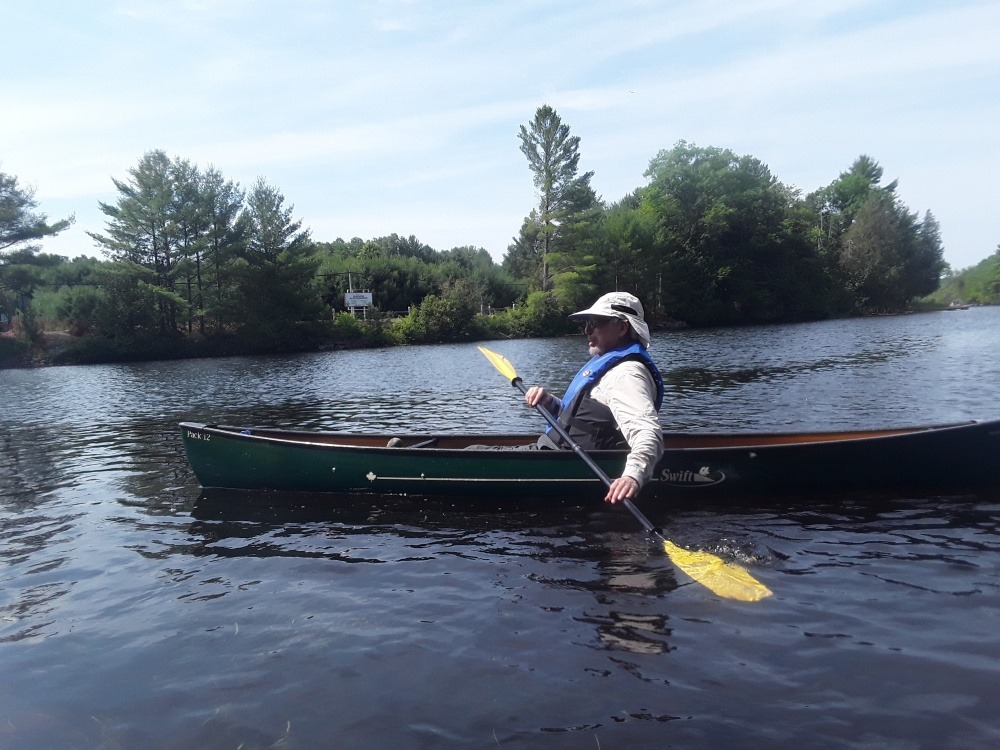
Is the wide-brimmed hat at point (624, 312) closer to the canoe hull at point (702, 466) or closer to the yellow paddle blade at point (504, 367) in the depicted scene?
the canoe hull at point (702, 466)

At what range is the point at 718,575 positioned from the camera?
539 centimetres

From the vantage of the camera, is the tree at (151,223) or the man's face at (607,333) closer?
the man's face at (607,333)

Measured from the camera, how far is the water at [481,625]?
3.82 meters

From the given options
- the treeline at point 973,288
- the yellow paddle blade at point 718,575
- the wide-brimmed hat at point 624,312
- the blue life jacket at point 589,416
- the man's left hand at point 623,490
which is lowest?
the yellow paddle blade at point 718,575

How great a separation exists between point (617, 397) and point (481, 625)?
217 centimetres

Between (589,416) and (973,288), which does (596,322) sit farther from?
(973,288)

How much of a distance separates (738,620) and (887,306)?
262 feet

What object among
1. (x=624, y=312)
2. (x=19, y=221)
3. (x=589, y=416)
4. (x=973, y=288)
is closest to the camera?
(x=624, y=312)

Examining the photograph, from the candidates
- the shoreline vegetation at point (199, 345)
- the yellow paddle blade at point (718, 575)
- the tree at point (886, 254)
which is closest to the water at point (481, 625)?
the yellow paddle blade at point (718, 575)

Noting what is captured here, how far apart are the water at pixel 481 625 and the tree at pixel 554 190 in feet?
181

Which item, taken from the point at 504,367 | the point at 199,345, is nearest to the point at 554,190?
the point at 199,345

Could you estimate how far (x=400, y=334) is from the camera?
178 ft

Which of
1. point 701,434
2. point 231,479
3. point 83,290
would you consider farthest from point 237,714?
point 83,290

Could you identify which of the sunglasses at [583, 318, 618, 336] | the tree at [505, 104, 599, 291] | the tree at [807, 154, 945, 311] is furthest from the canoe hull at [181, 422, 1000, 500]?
the tree at [807, 154, 945, 311]
